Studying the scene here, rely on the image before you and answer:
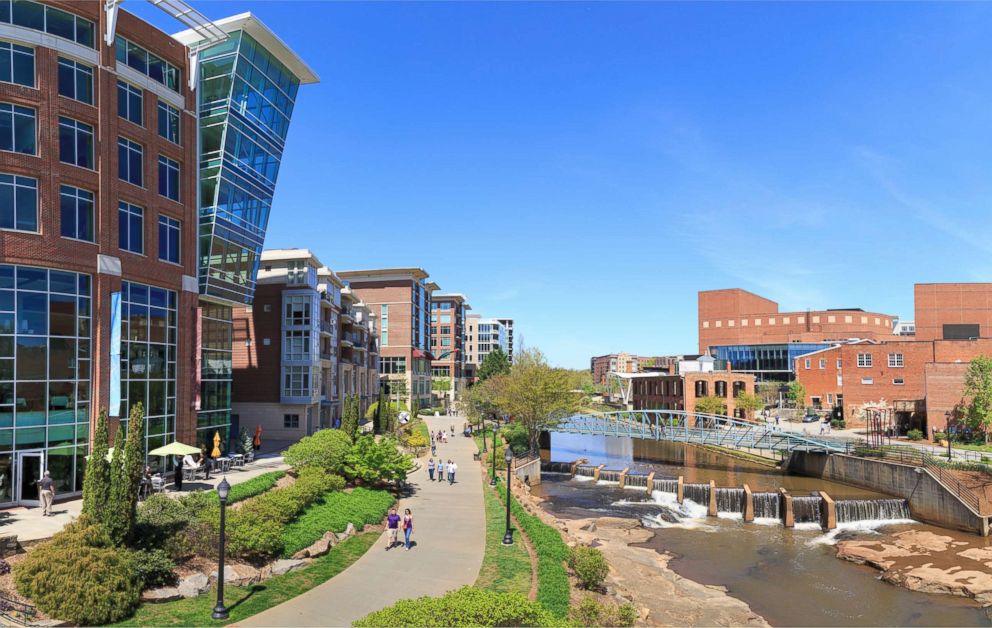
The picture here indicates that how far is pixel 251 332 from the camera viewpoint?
4881cm

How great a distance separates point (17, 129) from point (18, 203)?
2.99 metres

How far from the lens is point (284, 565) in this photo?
66.2ft

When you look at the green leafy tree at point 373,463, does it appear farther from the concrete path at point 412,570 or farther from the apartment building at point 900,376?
the apartment building at point 900,376

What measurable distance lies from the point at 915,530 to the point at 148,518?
39515mm

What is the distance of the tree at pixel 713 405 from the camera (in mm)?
76938

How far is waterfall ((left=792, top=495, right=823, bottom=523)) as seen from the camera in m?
38.2

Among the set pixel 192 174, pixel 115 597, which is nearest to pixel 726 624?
pixel 115 597

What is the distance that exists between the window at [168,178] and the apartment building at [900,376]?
203 feet

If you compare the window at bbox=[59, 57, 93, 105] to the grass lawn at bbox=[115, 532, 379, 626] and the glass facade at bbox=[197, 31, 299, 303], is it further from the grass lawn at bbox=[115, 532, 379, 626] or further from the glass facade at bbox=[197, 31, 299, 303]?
the grass lawn at bbox=[115, 532, 379, 626]

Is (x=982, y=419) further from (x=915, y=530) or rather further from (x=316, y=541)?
(x=316, y=541)

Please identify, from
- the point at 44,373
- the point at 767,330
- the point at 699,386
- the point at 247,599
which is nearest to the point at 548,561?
the point at 247,599

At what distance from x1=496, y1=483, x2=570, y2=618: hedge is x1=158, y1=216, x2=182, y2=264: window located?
20.9m

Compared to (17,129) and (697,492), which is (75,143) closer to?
(17,129)

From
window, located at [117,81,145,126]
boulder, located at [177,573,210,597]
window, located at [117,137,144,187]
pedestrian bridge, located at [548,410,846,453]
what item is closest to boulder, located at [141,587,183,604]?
boulder, located at [177,573,210,597]
